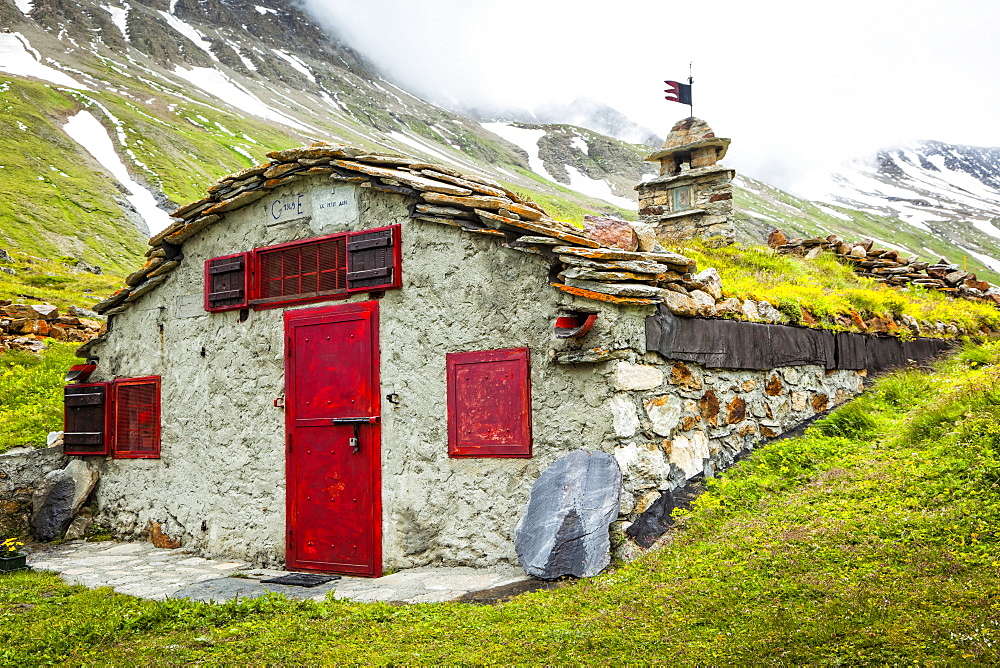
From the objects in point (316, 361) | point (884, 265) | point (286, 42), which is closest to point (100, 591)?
point (316, 361)

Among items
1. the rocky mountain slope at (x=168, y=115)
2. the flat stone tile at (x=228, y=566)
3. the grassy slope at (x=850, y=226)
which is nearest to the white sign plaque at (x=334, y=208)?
the flat stone tile at (x=228, y=566)

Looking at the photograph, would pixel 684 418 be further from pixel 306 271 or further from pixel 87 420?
pixel 87 420

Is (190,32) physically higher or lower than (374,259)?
higher

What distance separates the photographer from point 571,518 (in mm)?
5652

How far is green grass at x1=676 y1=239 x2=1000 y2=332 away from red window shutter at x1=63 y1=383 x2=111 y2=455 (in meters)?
7.49

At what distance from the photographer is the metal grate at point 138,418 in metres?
8.40

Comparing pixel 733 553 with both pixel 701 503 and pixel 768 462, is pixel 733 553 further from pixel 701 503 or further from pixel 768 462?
pixel 768 462

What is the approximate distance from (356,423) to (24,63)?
8762cm

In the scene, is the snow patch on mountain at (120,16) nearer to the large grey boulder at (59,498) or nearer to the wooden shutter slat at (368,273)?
the large grey boulder at (59,498)

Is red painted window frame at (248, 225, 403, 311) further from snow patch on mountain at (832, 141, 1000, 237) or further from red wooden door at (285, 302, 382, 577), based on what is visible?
snow patch on mountain at (832, 141, 1000, 237)

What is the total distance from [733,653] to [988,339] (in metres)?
9.86

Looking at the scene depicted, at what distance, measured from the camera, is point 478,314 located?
6.48m

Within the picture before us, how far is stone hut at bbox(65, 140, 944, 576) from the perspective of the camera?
602 centimetres

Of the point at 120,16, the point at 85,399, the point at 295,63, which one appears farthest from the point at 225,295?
the point at 120,16
